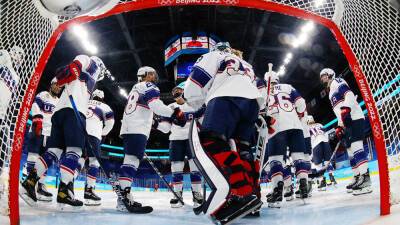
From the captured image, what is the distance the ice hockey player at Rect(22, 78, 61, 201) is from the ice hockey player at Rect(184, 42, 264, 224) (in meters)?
2.05

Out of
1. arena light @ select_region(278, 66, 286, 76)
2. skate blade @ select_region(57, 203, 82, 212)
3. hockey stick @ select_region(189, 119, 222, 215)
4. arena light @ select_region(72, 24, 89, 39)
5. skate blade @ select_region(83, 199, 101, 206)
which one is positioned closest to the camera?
hockey stick @ select_region(189, 119, 222, 215)

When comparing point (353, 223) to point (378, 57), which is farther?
point (378, 57)

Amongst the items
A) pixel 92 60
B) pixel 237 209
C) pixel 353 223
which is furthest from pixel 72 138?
pixel 353 223

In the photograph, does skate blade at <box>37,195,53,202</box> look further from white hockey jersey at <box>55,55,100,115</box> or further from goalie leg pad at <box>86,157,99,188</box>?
white hockey jersey at <box>55,55,100,115</box>

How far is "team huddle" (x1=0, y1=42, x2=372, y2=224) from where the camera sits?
1817 millimetres

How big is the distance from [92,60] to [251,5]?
1678 millimetres

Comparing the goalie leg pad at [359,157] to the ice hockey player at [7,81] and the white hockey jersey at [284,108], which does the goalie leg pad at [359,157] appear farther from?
the ice hockey player at [7,81]

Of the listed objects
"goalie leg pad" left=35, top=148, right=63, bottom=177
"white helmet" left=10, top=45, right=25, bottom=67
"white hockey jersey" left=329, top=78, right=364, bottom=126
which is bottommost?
"goalie leg pad" left=35, top=148, right=63, bottom=177

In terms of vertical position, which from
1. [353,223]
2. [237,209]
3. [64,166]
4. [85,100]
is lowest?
[353,223]

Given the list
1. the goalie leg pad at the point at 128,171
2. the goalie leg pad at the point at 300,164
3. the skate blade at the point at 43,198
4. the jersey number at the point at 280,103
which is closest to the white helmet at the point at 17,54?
the goalie leg pad at the point at 128,171

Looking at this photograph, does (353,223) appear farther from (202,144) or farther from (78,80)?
(78,80)

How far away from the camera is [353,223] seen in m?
1.90

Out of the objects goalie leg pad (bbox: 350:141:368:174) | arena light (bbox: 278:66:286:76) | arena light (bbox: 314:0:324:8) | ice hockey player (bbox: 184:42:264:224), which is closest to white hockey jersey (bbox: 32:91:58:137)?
ice hockey player (bbox: 184:42:264:224)

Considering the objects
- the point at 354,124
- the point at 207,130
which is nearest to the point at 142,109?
the point at 207,130
